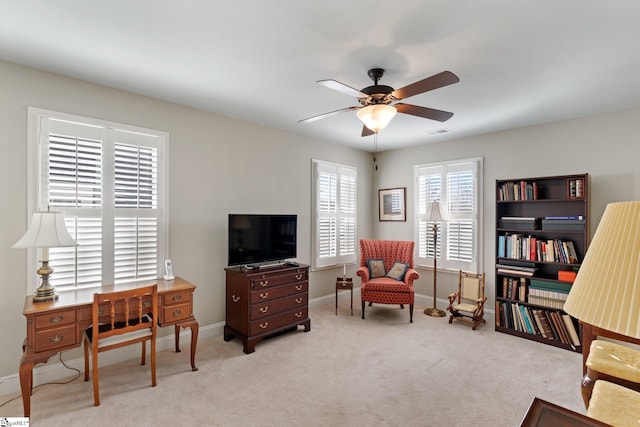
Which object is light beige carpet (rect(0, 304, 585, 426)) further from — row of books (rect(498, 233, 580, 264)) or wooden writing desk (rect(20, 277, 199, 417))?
row of books (rect(498, 233, 580, 264))

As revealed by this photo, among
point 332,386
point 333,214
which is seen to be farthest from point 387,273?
point 332,386

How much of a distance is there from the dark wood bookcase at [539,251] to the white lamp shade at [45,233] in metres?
4.61

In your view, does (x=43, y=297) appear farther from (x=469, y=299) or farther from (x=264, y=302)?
(x=469, y=299)

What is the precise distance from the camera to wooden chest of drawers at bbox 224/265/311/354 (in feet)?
11.1

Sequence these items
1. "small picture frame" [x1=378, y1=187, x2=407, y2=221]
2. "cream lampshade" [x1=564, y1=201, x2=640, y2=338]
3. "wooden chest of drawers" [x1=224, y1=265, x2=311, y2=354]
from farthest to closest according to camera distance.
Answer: "small picture frame" [x1=378, y1=187, x2=407, y2=221] < "wooden chest of drawers" [x1=224, y1=265, x2=311, y2=354] < "cream lampshade" [x1=564, y1=201, x2=640, y2=338]

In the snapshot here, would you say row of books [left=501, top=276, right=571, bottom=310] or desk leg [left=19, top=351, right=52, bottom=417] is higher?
row of books [left=501, top=276, right=571, bottom=310]

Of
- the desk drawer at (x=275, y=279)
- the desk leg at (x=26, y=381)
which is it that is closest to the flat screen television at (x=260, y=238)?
the desk drawer at (x=275, y=279)

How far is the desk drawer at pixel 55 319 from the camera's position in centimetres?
223

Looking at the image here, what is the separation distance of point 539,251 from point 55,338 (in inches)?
190

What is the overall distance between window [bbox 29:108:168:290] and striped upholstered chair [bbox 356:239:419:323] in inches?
105

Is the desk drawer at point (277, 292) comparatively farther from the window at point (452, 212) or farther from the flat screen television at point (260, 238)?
the window at point (452, 212)

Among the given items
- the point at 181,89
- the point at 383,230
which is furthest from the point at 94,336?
the point at 383,230

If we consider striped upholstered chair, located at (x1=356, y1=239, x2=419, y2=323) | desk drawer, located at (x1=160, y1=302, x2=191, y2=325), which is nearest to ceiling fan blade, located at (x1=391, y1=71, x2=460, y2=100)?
desk drawer, located at (x1=160, y1=302, x2=191, y2=325)

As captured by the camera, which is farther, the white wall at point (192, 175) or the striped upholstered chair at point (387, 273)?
the striped upholstered chair at point (387, 273)
